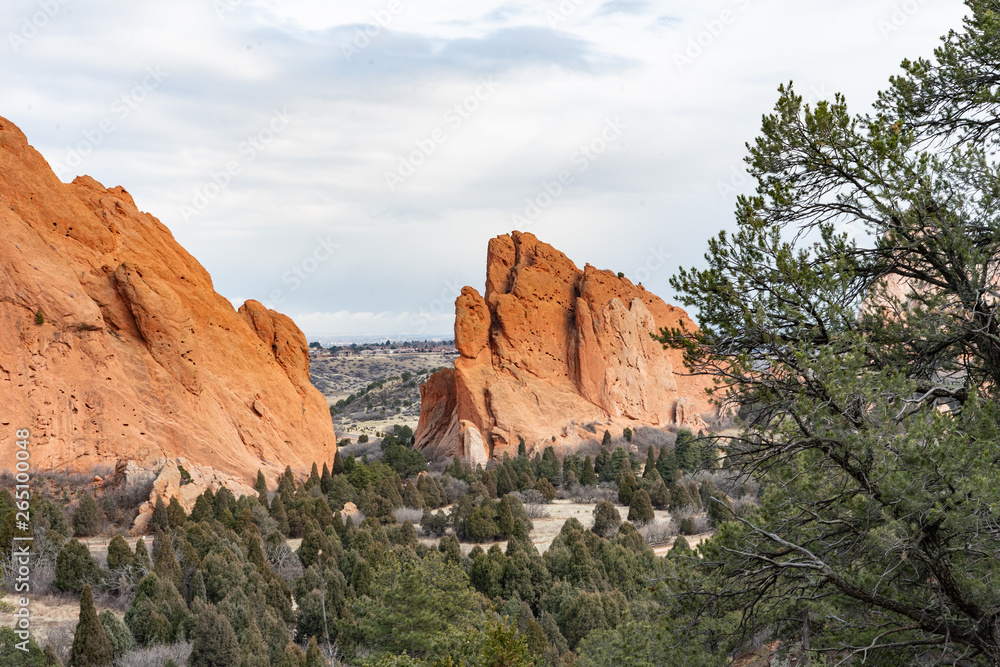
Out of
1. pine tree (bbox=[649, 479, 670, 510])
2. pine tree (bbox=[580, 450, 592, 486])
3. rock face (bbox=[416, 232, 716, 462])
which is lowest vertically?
pine tree (bbox=[649, 479, 670, 510])

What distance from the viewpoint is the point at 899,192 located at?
6.91 metres

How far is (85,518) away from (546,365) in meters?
32.7

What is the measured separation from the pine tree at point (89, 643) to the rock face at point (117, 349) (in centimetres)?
1754

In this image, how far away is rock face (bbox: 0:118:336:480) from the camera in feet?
106

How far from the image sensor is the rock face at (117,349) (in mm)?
32250

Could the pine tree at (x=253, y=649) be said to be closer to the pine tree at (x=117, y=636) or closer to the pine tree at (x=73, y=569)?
the pine tree at (x=117, y=636)

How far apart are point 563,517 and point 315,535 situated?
15080 mm

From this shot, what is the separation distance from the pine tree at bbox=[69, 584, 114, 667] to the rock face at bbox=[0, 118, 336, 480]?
1754 centimetres

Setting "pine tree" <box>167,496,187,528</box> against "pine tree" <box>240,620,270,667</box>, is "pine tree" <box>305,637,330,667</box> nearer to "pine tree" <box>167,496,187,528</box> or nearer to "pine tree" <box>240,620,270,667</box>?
"pine tree" <box>240,620,270,667</box>

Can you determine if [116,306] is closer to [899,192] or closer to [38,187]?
[38,187]

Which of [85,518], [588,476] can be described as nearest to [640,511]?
[588,476]

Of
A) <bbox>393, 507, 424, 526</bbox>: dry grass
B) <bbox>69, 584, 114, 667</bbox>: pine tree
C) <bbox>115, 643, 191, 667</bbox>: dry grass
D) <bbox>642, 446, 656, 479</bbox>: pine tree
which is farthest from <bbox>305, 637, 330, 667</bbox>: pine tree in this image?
<bbox>642, 446, 656, 479</bbox>: pine tree

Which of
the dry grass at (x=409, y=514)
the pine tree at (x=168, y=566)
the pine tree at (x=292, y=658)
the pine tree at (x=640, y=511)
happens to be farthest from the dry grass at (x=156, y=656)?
the pine tree at (x=640, y=511)

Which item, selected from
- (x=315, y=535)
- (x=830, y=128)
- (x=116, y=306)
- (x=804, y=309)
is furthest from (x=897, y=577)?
(x=116, y=306)
